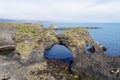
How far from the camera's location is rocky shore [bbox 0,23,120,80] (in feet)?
167

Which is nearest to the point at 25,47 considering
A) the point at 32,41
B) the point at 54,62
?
the point at 32,41

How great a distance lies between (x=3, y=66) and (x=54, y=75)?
420 inches

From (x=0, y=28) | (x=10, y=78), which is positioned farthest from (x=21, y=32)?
(x=0, y=28)

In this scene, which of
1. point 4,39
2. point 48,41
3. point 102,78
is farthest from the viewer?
point 4,39

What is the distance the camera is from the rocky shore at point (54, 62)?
167 ft

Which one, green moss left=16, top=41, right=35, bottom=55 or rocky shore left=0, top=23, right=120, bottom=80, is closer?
rocky shore left=0, top=23, right=120, bottom=80

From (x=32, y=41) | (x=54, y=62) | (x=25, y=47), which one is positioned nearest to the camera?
(x=25, y=47)

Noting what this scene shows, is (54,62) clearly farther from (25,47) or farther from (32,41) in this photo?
(25,47)

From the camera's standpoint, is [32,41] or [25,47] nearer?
[25,47]

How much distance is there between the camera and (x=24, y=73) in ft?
165

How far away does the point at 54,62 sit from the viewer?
5869 centimetres

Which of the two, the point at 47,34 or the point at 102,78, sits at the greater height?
the point at 47,34

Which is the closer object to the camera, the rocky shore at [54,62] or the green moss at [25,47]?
the rocky shore at [54,62]

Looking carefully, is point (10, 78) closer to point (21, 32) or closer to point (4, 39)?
point (21, 32)
